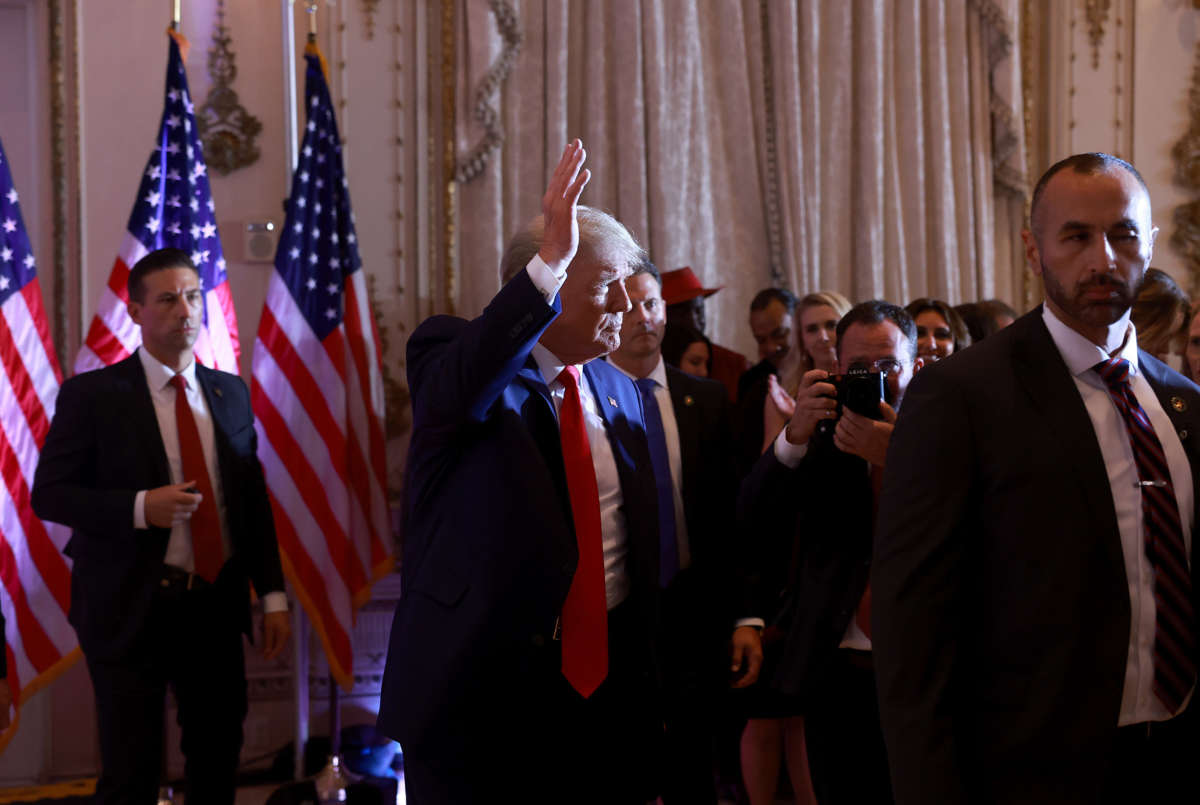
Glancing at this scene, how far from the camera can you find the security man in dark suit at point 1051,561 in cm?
166

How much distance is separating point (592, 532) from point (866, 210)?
11.8 feet

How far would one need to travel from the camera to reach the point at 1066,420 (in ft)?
5.68

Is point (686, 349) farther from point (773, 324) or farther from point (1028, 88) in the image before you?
point (1028, 88)

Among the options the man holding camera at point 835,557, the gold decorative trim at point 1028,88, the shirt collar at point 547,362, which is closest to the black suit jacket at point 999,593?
the shirt collar at point 547,362

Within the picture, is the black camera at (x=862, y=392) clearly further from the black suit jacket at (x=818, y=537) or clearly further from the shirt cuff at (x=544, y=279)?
the shirt cuff at (x=544, y=279)

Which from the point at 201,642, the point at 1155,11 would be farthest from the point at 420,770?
the point at 1155,11

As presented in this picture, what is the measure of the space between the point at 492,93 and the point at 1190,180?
3381 mm

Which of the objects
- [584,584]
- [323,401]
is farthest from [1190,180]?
[584,584]

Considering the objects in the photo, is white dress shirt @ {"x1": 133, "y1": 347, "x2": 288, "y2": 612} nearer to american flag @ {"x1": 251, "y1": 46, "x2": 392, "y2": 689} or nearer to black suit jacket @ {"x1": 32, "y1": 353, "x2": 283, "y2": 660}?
black suit jacket @ {"x1": 32, "y1": 353, "x2": 283, "y2": 660}

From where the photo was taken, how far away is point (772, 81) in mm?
5336

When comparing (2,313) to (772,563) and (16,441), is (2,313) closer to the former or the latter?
(16,441)

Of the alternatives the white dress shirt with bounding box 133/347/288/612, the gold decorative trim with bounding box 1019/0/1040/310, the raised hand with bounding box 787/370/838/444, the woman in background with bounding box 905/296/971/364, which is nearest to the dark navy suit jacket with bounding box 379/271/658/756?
the raised hand with bounding box 787/370/838/444

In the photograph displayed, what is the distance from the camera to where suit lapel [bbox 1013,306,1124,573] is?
66.1 inches

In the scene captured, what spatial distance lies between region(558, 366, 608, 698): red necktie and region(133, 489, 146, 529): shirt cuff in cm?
171
